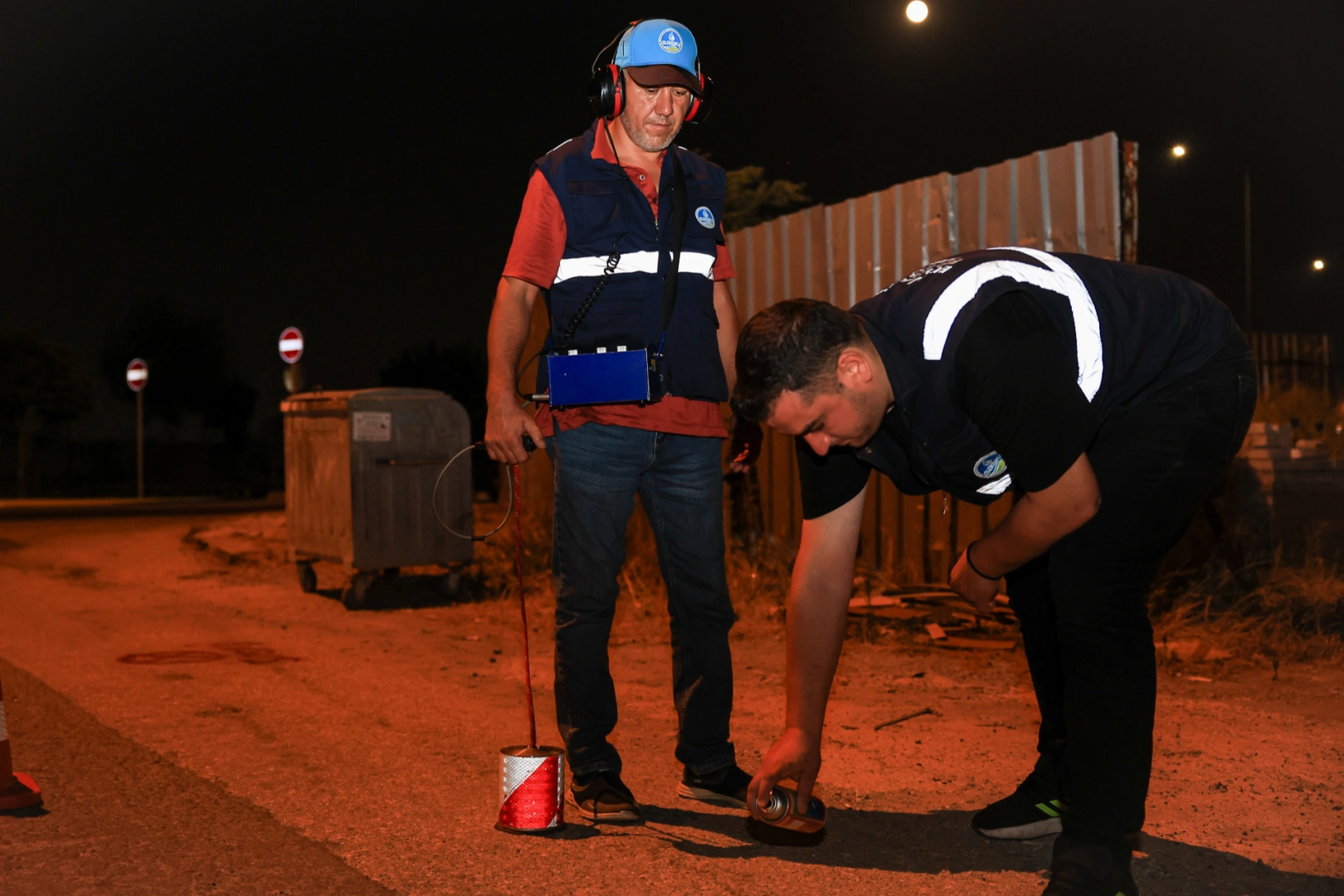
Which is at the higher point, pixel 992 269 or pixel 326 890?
pixel 992 269

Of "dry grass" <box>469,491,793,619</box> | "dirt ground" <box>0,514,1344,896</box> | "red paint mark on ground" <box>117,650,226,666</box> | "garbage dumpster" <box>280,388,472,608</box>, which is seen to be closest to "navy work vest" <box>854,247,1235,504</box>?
"dirt ground" <box>0,514,1344,896</box>

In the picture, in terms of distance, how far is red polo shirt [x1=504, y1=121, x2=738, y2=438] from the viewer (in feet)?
11.0

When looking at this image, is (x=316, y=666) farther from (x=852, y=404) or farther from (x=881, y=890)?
(x=852, y=404)

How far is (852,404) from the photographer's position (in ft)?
7.63

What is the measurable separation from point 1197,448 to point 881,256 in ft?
18.1

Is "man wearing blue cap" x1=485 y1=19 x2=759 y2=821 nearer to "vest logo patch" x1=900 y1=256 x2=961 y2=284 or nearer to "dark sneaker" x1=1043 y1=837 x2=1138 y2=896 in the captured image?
"vest logo patch" x1=900 y1=256 x2=961 y2=284

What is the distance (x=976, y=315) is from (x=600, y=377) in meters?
1.29

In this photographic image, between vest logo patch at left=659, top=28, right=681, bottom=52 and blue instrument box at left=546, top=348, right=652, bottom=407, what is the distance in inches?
34.4

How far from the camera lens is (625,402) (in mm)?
3289

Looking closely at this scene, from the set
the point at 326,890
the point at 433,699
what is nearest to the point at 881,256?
the point at 433,699

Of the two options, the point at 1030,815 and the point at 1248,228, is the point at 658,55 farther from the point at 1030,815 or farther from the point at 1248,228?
the point at 1248,228

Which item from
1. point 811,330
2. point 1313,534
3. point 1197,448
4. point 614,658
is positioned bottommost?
point 614,658

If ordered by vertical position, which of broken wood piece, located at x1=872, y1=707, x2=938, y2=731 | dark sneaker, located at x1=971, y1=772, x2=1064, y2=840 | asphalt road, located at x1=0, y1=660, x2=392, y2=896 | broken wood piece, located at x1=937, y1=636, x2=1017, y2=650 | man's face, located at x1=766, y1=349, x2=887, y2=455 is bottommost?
broken wood piece, located at x1=872, y1=707, x2=938, y2=731

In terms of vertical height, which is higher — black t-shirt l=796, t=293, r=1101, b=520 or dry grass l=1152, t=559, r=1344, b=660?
black t-shirt l=796, t=293, r=1101, b=520
